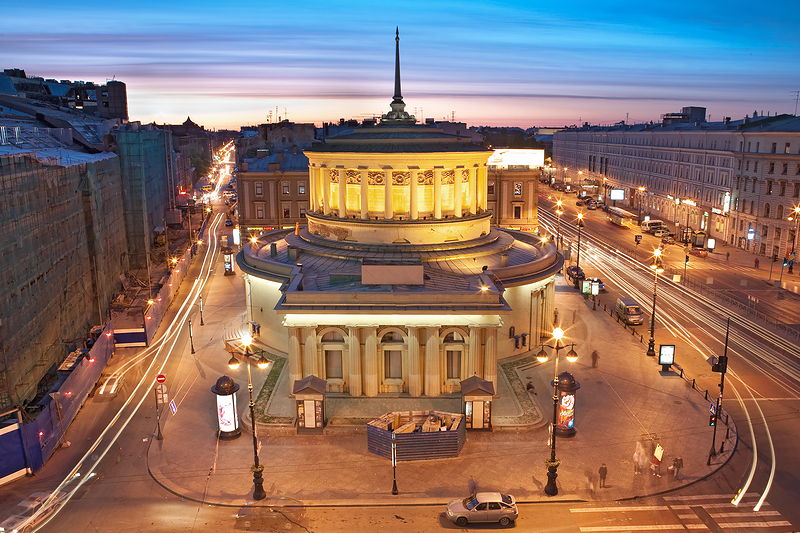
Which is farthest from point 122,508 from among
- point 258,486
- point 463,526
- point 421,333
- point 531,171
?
point 531,171

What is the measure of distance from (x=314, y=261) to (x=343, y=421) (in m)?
15.5

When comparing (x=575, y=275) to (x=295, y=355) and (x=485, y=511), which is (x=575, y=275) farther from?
(x=485, y=511)

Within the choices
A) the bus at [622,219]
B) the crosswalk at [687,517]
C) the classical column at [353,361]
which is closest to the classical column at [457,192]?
the classical column at [353,361]

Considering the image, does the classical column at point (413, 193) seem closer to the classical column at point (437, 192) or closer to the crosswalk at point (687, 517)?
the classical column at point (437, 192)

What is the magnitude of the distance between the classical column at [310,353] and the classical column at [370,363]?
2.74 meters

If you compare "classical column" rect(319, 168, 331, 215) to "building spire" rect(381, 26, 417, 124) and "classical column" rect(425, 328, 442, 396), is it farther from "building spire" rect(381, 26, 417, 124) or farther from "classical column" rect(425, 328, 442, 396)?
"classical column" rect(425, 328, 442, 396)

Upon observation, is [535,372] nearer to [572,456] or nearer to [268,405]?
[572,456]

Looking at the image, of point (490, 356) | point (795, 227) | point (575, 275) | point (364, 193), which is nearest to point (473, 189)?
point (364, 193)

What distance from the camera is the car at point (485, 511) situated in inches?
972

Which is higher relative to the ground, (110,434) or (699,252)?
(699,252)

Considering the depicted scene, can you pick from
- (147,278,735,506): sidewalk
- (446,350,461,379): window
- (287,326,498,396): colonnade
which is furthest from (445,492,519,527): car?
(446,350,461,379): window

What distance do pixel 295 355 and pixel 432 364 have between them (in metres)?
7.65

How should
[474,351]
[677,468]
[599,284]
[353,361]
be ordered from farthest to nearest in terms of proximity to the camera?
[599,284] → [353,361] → [474,351] → [677,468]

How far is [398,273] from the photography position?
120 feet
